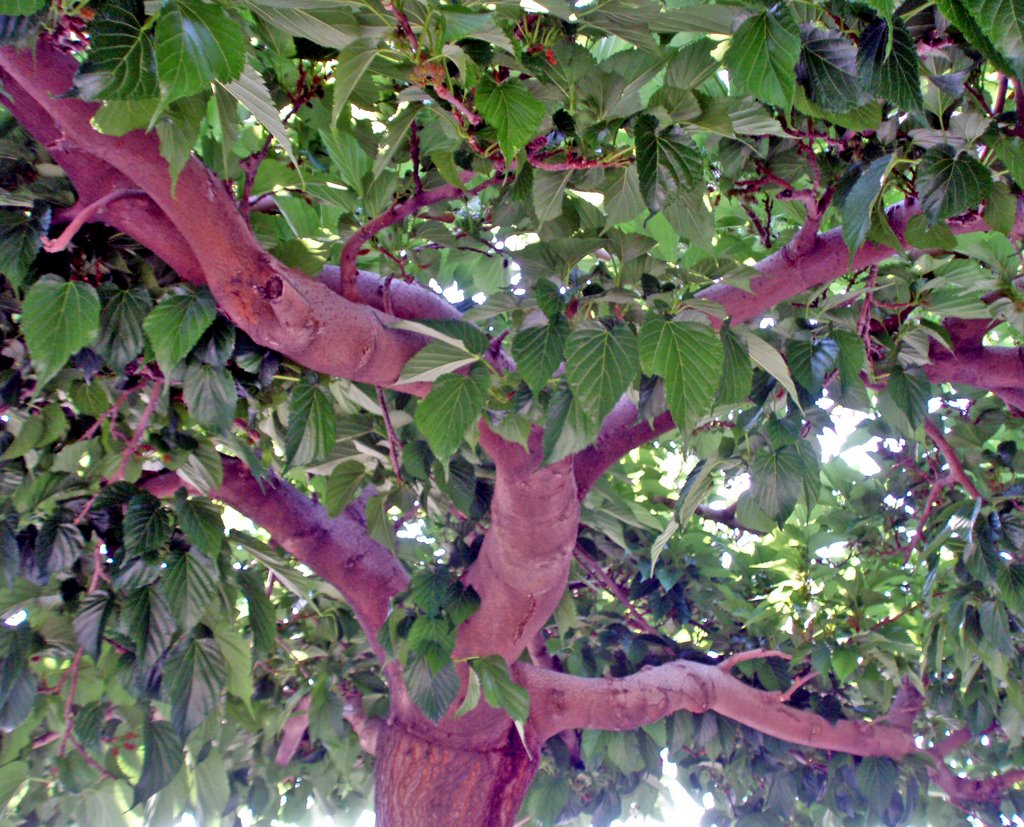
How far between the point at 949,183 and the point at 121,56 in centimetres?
90

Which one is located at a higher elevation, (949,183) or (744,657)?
(949,183)

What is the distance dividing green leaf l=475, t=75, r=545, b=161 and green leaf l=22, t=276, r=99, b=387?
59cm

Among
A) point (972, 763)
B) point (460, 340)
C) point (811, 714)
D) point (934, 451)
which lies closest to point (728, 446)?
point (460, 340)

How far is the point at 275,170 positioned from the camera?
1.45 meters

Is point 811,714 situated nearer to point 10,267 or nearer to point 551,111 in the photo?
point 551,111

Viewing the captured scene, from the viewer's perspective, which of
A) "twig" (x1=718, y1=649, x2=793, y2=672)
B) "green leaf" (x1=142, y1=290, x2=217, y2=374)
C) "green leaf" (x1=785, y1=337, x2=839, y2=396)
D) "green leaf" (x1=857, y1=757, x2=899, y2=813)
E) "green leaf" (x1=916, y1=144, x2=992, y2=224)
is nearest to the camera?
"green leaf" (x1=916, y1=144, x2=992, y2=224)

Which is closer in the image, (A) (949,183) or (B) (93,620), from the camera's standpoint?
(A) (949,183)

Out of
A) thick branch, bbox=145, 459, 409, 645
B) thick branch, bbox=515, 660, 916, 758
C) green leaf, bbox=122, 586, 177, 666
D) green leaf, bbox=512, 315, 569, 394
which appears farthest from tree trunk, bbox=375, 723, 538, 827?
green leaf, bbox=512, 315, 569, 394

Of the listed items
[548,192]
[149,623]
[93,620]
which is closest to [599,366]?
[548,192]

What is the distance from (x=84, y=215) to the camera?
3.65 feet

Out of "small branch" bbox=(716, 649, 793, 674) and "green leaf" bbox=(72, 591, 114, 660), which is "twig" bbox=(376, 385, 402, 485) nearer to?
"green leaf" bbox=(72, 591, 114, 660)

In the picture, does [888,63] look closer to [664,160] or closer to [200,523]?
[664,160]

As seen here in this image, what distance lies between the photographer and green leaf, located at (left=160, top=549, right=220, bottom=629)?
1.35 metres

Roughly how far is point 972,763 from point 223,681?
3.36m
